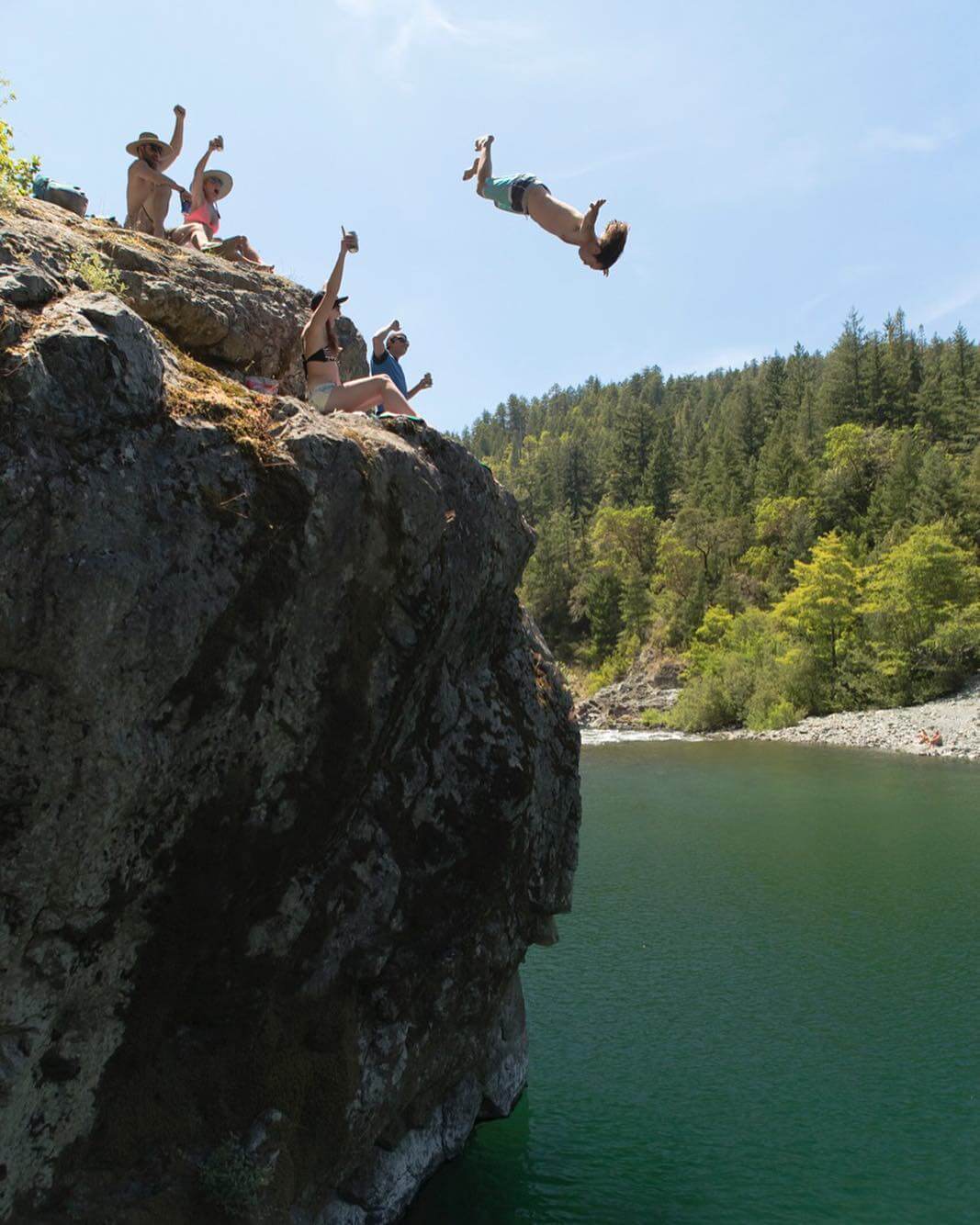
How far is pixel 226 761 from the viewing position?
20.6ft

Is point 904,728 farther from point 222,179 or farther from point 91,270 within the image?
point 91,270

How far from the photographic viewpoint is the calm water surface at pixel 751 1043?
9961mm

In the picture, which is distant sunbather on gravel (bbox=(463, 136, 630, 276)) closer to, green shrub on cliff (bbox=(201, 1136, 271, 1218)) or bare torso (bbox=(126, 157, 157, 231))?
bare torso (bbox=(126, 157, 157, 231))

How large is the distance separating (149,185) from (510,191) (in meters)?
4.82

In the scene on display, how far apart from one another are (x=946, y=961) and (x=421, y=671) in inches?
502

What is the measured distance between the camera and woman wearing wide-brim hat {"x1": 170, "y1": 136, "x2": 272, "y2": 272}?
10.7 m

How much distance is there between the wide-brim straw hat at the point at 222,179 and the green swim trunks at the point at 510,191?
17.8 ft

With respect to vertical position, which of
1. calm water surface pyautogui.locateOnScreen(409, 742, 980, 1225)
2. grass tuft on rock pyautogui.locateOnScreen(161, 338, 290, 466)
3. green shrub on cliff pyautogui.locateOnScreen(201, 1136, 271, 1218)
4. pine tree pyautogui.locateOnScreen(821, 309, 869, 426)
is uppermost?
pine tree pyautogui.locateOnScreen(821, 309, 869, 426)

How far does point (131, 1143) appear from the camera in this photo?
6.63 metres

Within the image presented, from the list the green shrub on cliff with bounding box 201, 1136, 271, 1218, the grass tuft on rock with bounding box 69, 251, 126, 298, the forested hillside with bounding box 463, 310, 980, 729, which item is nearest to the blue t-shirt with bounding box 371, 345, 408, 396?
the grass tuft on rock with bounding box 69, 251, 126, 298

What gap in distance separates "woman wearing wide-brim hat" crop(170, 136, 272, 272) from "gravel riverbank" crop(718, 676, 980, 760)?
36.6 metres

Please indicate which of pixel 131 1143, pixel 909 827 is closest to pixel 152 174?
pixel 131 1143

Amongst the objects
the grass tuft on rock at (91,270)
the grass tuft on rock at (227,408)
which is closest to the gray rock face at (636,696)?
the grass tuft on rock at (227,408)

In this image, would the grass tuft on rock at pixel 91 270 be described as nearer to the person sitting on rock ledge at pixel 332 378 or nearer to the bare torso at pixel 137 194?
the person sitting on rock ledge at pixel 332 378
